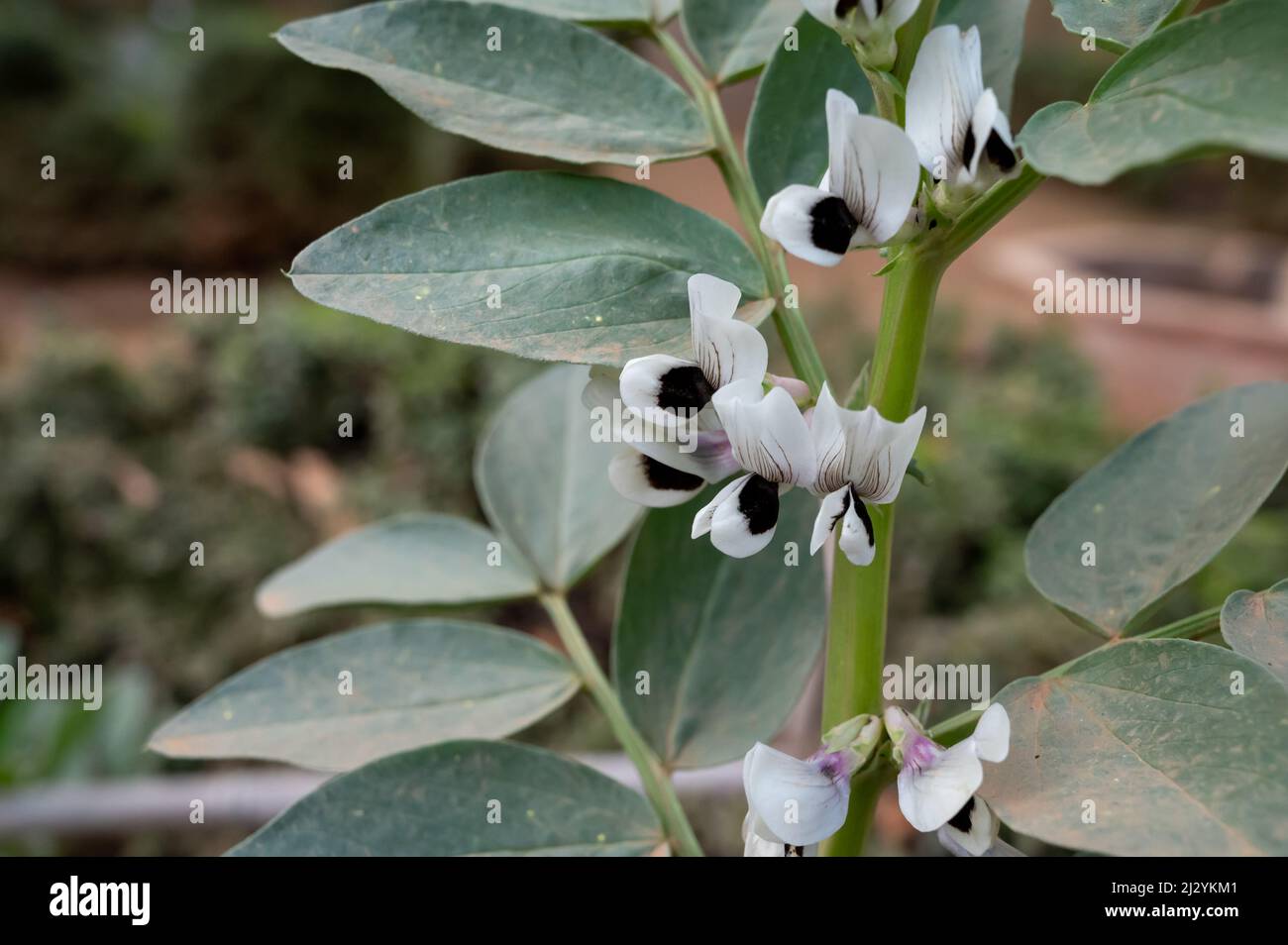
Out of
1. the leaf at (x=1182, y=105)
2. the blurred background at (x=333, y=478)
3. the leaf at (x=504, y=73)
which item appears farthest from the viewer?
the blurred background at (x=333, y=478)

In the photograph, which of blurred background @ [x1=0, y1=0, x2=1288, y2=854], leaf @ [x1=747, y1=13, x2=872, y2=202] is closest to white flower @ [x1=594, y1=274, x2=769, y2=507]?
leaf @ [x1=747, y1=13, x2=872, y2=202]

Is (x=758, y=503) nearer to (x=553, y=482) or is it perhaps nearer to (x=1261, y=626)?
(x=1261, y=626)

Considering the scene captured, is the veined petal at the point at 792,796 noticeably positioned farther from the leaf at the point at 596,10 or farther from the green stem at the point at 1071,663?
the leaf at the point at 596,10

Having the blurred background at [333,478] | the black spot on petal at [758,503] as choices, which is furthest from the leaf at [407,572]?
the blurred background at [333,478]

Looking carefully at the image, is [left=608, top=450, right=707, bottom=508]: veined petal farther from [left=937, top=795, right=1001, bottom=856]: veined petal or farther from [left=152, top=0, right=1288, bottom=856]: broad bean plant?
[left=937, top=795, right=1001, bottom=856]: veined petal

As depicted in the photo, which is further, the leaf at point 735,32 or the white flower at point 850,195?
the leaf at point 735,32

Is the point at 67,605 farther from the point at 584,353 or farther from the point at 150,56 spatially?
the point at 150,56

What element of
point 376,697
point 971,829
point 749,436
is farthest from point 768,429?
point 376,697
